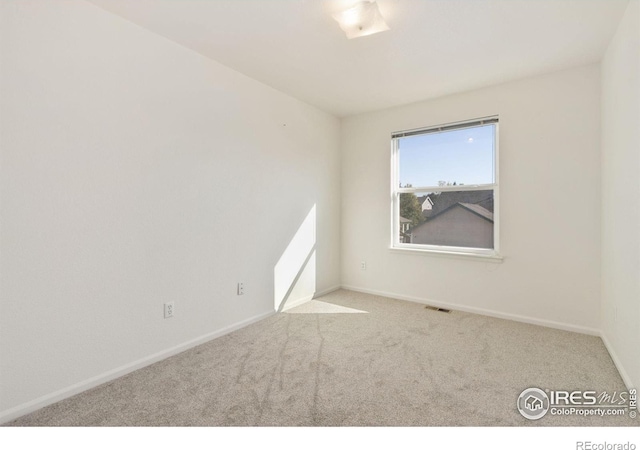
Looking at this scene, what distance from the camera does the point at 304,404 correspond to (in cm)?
183

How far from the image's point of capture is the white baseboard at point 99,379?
174cm

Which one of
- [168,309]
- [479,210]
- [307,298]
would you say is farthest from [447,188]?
[168,309]

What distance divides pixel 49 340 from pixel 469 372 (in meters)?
2.70

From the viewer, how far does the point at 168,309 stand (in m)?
2.47

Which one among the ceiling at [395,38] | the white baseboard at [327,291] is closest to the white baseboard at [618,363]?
the ceiling at [395,38]

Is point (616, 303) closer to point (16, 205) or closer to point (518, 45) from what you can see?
point (518, 45)

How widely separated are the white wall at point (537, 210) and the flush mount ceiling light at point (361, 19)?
73.5 inches

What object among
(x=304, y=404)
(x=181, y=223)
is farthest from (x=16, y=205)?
(x=304, y=404)

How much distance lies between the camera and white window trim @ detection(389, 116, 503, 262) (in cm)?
335

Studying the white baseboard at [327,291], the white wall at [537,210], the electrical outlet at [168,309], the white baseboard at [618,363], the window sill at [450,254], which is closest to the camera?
the white baseboard at [618,363]

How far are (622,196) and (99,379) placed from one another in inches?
147

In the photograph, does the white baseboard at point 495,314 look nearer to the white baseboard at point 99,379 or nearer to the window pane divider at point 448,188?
the window pane divider at point 448,188

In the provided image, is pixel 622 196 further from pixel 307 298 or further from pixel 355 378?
pixel 307 298

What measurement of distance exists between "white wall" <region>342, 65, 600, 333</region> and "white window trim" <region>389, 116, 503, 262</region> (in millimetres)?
61
